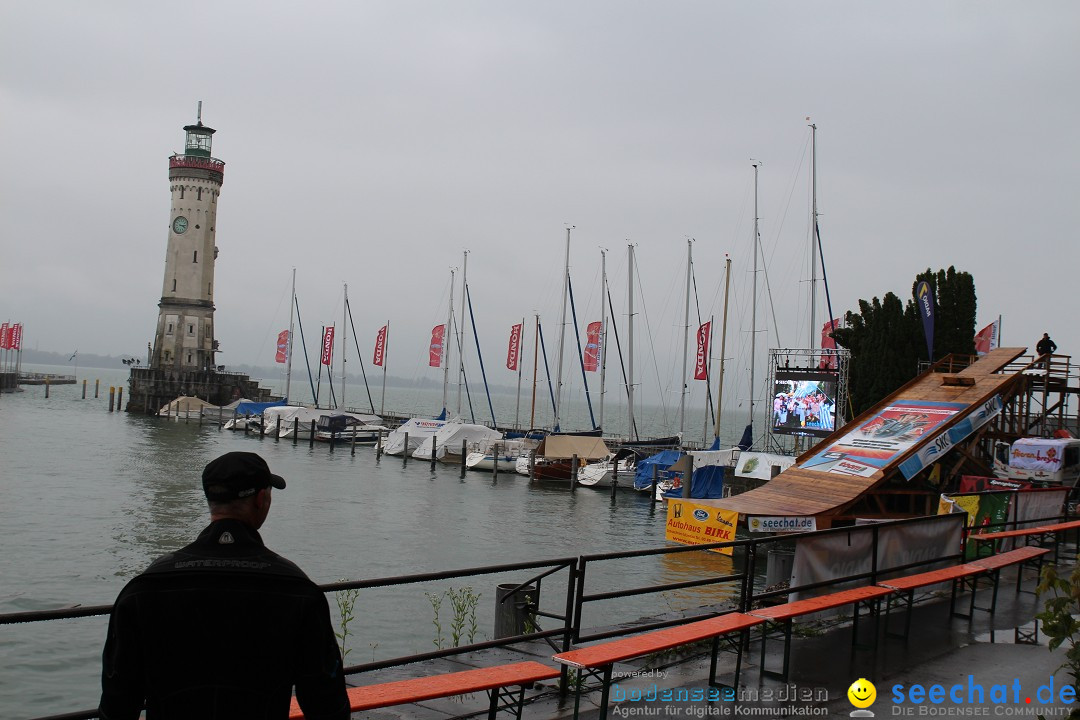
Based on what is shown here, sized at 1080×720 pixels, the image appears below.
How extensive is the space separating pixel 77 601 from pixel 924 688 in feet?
57.3

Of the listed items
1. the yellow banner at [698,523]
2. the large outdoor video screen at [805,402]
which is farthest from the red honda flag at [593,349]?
the yellow banner at [698,523]

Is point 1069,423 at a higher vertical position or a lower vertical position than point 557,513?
higher

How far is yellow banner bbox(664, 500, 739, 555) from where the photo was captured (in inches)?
855

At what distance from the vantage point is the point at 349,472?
52500 mm

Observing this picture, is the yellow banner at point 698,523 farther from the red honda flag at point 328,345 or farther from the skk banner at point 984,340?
the red honda flag at point 328,345

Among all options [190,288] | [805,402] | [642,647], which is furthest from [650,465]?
[190,288]

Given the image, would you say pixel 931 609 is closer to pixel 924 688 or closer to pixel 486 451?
pixel 924 688

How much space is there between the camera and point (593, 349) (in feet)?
192

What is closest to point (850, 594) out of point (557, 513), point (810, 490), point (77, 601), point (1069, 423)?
point (810, 490)

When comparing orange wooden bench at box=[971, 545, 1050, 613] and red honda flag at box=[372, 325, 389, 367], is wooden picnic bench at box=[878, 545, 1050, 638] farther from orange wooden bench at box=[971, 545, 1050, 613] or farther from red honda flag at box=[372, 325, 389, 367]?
red honda flag at box=[372, 325, 389, 367]

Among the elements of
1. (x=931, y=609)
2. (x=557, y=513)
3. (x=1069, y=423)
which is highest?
(x=1069, y=423)

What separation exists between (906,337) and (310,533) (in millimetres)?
26715

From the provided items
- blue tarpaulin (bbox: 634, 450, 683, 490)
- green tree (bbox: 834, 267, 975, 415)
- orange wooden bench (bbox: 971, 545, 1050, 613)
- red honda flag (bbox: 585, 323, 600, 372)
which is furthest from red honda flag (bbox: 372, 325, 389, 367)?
orange wooden bench (bbox: 971, 545, 1050, 613)

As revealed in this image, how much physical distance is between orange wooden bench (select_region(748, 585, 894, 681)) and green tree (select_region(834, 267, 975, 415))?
31802 mm
